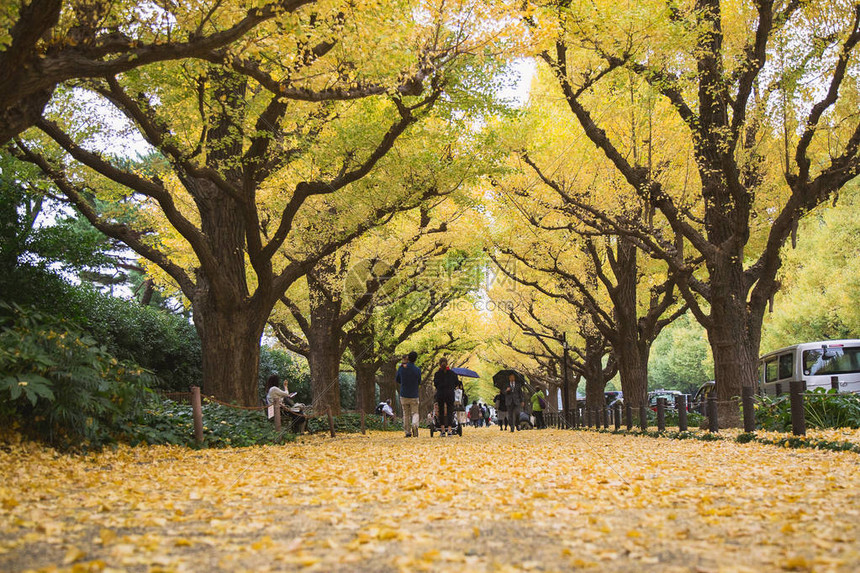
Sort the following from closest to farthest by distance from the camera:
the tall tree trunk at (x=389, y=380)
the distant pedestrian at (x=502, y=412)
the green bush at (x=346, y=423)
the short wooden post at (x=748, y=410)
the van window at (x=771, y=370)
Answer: the short wooden post at (x=748, y=410)
the green bush at (x=346, y=423)
the van window at (x=771, y=370)
the distant pedestrian at (x=502, y=412)
the tall tree trunk at (x=389, y=380)

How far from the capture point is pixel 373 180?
14867 mm

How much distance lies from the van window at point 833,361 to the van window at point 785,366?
72cm

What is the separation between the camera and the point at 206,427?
445 inches

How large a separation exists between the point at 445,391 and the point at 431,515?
1200 centimetres

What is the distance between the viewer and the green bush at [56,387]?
7859 mm

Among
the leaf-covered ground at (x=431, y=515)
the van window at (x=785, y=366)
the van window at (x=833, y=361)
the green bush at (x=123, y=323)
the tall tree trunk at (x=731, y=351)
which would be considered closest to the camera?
the leaf-covered ground at (x=431, y=515)

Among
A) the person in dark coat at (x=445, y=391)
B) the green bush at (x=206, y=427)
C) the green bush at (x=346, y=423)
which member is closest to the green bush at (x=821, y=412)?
the person in dark coat at (x=445, y=391)

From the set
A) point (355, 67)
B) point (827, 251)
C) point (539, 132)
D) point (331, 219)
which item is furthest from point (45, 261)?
point (827, 251)

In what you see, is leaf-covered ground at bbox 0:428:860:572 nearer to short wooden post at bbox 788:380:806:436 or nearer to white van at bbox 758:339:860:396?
short wooden post at bbox 788:380:806:436

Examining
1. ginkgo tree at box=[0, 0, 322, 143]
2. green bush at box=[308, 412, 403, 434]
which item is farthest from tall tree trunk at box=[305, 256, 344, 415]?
ginkgo tree at box=[0, 0, 322, 143]

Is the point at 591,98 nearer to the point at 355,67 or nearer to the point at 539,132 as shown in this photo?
the point at 539,132

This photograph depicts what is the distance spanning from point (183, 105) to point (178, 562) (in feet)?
32.4

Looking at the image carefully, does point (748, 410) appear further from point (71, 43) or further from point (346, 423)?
point (346, 423)

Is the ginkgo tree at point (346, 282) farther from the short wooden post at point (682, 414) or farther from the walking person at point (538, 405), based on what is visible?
the short wooden post at point (682, 414)
